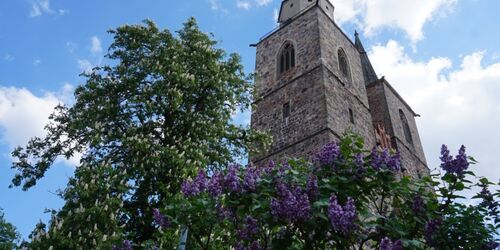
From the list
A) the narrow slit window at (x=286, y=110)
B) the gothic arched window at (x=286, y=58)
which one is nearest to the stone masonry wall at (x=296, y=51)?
the gothic arched window at (x=286, y=58)

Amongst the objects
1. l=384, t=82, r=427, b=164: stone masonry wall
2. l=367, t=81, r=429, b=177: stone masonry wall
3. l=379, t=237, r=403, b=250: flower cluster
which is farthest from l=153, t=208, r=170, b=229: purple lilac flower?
l=384, t=82, r=427, b=164: stone masonry wall

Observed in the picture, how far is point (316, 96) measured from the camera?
55.2ft

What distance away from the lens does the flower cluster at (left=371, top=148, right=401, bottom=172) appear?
4.17m

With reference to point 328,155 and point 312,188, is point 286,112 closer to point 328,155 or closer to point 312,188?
point 328,155

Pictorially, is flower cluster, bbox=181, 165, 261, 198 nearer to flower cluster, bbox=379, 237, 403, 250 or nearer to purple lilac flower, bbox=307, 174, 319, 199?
purple lilac flower, bbox=307, 174, 319, 199

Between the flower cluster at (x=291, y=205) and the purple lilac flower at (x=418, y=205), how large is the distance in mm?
1088

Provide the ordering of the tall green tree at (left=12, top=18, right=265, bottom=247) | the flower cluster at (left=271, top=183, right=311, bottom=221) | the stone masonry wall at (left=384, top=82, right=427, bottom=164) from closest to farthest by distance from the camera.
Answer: the flower cluster at (left=271, top=183, right=311, bottom=221), the tall green tree at (left=12, top=18, right=265, bottom=247), the stone masonry wall at (left=384, top=82, right=427, bottom=164)

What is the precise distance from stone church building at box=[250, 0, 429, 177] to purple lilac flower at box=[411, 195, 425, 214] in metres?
10.3

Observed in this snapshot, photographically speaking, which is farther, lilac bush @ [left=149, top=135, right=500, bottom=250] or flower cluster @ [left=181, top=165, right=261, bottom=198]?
flower cluster @ [left=181, top=165, right=261, bottom=198]

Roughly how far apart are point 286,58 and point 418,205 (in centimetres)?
1685

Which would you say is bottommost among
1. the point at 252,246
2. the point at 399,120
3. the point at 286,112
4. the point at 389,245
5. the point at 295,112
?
the point at 389,245

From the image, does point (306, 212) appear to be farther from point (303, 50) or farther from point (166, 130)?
point (303, 50)

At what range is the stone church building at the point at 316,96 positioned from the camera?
53.4ft

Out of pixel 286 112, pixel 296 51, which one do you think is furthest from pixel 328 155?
pixel 296 51
